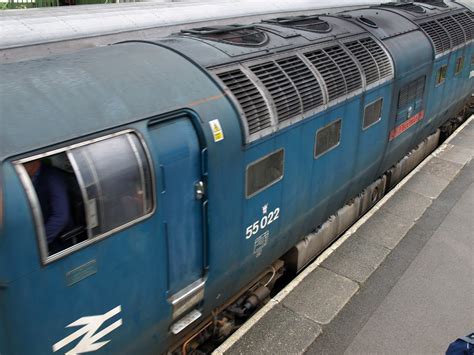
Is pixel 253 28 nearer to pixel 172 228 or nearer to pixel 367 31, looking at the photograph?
pixel 367 31

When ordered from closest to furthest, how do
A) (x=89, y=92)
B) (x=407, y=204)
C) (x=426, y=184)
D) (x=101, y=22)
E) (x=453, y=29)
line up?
(x=89, y=92), (x=101, y=22), (x=407, y=204), (x=426, y=184), (x=453, y=29)

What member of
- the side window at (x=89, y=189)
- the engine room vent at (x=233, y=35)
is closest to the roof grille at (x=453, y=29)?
the engine room vent at (x=233, y=35)

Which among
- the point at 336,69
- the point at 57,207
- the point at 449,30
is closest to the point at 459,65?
the point at 449,30

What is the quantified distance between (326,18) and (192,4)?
3.85m

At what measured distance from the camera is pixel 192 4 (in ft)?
34.2

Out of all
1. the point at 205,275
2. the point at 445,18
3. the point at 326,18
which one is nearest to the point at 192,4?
the point at 326,18

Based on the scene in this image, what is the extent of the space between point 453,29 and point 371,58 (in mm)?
4893

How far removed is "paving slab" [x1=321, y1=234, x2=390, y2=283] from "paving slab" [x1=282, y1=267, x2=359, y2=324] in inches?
6.9

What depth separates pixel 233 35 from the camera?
5.87m

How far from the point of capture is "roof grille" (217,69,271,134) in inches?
189

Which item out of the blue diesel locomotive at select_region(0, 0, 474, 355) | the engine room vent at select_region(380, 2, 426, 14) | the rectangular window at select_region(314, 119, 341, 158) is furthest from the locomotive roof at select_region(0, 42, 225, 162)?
the engine room vent at select_region(380, 2, 426, 14)

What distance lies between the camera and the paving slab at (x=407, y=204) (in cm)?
839

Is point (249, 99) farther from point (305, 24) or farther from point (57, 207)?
point (305, 24)

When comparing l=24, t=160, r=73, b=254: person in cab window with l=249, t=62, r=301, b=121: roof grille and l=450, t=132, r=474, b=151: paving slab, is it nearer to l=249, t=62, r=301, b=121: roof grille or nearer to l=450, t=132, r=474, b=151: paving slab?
l=249, t=62, r=301, b=121: roof grille
